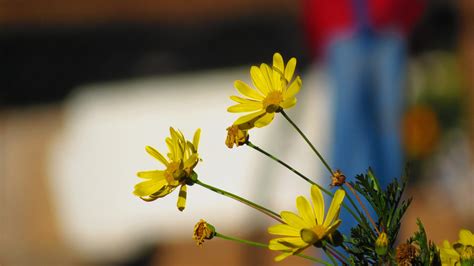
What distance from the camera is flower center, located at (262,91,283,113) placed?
646mm

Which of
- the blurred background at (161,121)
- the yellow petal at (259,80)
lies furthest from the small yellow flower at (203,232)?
the blurred background at (161,121)

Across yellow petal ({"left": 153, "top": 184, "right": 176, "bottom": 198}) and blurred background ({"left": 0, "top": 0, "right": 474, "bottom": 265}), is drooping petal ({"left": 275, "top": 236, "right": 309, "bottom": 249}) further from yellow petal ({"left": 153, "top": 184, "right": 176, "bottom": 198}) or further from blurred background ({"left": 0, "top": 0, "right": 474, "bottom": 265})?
blurred background ({"left": 0, "top": 0, "right": 474, "bottom": 265})

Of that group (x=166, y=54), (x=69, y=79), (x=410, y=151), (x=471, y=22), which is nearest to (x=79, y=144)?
(x=69, y=79)

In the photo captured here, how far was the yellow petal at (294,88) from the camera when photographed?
0.63 metres

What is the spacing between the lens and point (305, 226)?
1.94ft

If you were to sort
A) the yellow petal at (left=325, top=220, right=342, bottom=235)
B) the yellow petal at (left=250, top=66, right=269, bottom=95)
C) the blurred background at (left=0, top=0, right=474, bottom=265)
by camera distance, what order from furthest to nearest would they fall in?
the blurred background at (left=0, top=0, right=474, bottom=265)
the yellow petal at (left=250, top=66, right=269, bottom=95)
the yellow petal at (left=325, top=220, right=342, bottom=235)

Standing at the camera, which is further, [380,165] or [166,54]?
[166,54]

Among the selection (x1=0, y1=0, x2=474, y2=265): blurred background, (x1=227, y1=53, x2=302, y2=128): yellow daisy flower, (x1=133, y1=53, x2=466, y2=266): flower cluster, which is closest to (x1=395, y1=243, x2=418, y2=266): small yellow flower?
(x1=133, y1=53, x2=466, y2=266): flower cluster

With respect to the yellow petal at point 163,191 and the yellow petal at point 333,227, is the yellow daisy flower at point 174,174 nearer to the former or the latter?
the yellow petal at point 163,191

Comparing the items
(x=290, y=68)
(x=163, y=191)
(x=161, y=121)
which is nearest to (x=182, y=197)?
(x=163, y=191)

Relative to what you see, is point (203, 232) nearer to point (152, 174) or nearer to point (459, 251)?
point (152, 174)

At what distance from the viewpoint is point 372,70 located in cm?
250

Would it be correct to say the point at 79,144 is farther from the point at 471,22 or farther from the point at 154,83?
the point at 471,22

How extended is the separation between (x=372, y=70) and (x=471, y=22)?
74.6 inches
